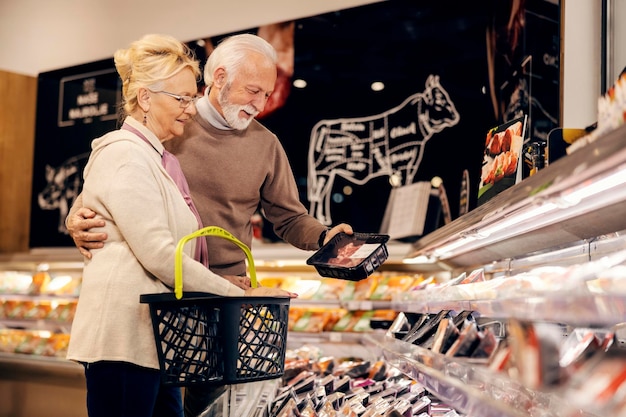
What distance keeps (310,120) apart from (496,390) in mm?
4946

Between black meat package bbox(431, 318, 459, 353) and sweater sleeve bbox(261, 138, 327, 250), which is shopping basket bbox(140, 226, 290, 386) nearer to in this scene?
Result: black meat package bbox(431, 318, 459, 353)

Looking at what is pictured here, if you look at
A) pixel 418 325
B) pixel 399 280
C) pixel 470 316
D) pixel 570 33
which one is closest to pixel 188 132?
pixel 418 325

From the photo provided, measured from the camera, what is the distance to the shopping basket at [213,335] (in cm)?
176

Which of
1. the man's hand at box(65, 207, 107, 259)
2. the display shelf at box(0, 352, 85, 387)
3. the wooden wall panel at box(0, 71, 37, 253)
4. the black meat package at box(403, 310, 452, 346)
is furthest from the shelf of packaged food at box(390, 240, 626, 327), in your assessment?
the wooden wall panel at box(0, 71, 37, 253)

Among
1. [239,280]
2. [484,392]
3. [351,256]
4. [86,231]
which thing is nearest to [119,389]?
[86,231]

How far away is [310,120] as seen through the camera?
6.16m

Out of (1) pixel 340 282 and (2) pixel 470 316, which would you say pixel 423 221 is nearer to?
(1) pixel 340 282

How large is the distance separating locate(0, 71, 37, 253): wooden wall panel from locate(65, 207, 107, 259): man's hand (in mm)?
5742

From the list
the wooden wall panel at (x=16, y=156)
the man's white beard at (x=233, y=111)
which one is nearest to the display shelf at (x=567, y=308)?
the man's white beard at (x=233, y=111)

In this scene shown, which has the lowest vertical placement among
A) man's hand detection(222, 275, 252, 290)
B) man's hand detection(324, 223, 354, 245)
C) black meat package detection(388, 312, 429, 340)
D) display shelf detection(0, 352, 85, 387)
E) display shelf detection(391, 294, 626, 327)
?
display shelf detection(0, 352, 85, 387)

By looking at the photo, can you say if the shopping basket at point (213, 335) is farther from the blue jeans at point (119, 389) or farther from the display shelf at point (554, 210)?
the display shelf at point (554, 210)

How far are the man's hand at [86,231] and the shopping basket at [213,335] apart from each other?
264 mm

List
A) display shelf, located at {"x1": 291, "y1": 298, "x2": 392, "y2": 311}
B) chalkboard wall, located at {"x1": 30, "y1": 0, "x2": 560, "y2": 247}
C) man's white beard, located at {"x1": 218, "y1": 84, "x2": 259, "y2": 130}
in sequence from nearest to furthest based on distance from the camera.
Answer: man's white beard, located at {"x1": 218, "y1": 84, "x2": 259, "y2": 130}
display shelf, located at {"x1": 291, "y1": 298, "x2": 392, "y2": 311}
chalkboard wall, located at {"x1": 30, "y1": 0, "x2": 560, "y2": 247}

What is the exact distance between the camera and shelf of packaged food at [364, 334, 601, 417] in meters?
1.20
